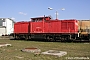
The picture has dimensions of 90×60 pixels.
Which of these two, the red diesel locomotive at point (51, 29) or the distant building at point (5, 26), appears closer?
the red diesel locomotive at point (51, 29)

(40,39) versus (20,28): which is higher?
(20,28)

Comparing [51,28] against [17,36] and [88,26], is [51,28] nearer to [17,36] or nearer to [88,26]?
[88,26]

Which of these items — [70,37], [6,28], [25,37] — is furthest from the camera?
[6,28]

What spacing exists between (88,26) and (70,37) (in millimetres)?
3927

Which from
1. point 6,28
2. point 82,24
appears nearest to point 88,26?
point 82,24

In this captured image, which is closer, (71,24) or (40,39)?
(71,24)

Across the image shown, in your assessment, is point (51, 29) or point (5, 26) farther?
point (5, 26)

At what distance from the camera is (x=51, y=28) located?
26547mm

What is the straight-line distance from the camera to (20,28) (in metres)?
30.9

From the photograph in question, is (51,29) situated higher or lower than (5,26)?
lower

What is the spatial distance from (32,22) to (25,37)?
3011 mm

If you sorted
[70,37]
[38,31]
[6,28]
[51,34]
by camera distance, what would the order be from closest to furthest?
[70,37], [51,34], [38,31], [6,28]

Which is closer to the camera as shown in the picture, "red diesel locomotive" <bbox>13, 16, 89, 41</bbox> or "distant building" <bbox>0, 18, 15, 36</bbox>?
"red diesel locomotive" <bbox>13, 16, 89, 41</bbox>

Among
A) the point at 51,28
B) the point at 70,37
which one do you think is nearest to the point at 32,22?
the point at 51,28
